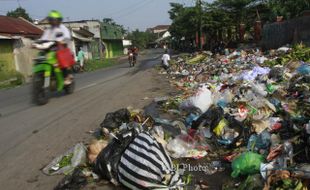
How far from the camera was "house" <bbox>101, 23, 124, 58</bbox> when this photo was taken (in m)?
60.6

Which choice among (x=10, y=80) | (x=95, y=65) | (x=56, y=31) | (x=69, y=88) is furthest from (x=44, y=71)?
(x=95, y=65)

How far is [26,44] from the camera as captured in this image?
29516 mm

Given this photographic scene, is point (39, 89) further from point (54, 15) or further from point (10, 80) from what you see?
point (10, 80)

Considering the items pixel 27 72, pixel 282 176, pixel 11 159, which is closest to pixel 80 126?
pixel 11 159

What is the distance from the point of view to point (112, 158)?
4734 mm

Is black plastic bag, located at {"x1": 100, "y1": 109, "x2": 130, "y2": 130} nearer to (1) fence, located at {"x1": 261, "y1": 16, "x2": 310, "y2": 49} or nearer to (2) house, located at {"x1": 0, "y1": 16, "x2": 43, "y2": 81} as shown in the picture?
(1) fence, located at {"x1": 261, "y1": 16, "x2": 310, "y2": 49}

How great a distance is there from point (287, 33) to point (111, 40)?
49.0 m

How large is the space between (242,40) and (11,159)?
77.6 feet

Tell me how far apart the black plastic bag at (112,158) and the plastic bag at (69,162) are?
423 mm

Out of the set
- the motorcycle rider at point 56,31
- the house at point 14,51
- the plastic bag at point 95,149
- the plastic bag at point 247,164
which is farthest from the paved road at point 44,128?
the house at point 14,51

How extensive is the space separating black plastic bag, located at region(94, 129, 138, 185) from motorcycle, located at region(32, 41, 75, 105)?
4.47 m

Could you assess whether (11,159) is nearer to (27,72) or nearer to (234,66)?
(234,66)

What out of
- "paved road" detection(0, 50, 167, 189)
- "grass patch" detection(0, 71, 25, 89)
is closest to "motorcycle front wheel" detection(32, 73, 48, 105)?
"paved road" detection(0, 50, 167, 189)

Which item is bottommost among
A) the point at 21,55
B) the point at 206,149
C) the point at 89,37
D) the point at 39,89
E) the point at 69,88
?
the point at 206,149
